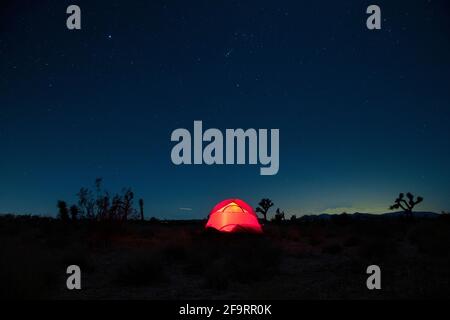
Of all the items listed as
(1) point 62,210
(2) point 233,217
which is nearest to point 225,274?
(2) point 233,217

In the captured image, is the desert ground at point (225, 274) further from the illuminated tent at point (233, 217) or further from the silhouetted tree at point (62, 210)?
the silhouetted tree at point (62, 210)

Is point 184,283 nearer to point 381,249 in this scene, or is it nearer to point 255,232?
point 381,249

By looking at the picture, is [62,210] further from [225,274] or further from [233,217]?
[225,274]

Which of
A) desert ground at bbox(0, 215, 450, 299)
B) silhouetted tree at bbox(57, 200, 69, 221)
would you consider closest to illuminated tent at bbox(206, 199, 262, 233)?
desert ground at bbox(0, 215, 450, 299)

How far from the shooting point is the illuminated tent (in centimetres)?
1611

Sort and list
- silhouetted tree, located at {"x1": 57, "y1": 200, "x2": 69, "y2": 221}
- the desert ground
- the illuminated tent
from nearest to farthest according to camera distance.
Answer: 1. the desert ground
2. the illuminated tent
3. silhouetted tree, located at {"x1": 57, "y1": 200, "x2": 69, "y2": 221}

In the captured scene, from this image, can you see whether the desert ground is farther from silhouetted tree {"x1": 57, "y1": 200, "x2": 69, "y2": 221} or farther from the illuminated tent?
silhouetted tree {"x1": 57, "y1": 200, "x2": 69, "y2": 221}

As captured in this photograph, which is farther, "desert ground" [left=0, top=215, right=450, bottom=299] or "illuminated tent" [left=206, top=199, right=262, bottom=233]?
"illuminated tent" [left=206, top=199, right=262, bottom=233]

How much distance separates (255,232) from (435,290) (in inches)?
418

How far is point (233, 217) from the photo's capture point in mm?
16359

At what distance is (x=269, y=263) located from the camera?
31.0ft

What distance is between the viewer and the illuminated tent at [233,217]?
1611cm
